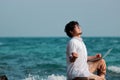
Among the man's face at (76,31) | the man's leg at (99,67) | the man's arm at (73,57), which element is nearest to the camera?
the man's arm at (73,57)

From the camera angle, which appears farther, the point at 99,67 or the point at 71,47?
the point at 99,67

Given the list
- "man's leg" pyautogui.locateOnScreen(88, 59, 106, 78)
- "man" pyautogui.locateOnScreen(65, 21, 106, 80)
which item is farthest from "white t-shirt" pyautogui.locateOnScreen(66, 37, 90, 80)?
"man's leg" pyautogui.locateOnScreen(88, 59, 106, 78)

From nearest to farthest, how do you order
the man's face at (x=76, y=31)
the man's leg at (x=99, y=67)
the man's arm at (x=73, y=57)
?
1. the man's arm at (x=73, y=57)
2. the man's face at (x=76, y=31)
3. the man's leg at (x=99, y=67)

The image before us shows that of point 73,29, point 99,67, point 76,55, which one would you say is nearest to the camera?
point 76,55

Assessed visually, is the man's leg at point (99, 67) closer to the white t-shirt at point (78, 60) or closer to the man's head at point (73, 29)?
the white t-shirt at point (78, 60)

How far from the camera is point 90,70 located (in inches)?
331

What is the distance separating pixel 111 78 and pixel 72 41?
39.4 ft

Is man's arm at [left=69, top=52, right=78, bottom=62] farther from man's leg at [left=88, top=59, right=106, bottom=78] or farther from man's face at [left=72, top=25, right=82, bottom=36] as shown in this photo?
man's leg at [left=88, top=59, right=106, bottom=78]

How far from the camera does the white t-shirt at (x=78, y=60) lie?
7.54 metres

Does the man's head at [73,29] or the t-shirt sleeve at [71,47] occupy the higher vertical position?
the man's head at [73,29]

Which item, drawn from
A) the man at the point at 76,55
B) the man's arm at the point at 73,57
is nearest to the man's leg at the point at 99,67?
the man at the point at 76,55

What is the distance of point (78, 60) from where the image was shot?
7.60 m

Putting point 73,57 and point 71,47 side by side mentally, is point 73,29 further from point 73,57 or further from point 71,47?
point 73,57

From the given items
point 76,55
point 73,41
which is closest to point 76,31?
point 73,41
